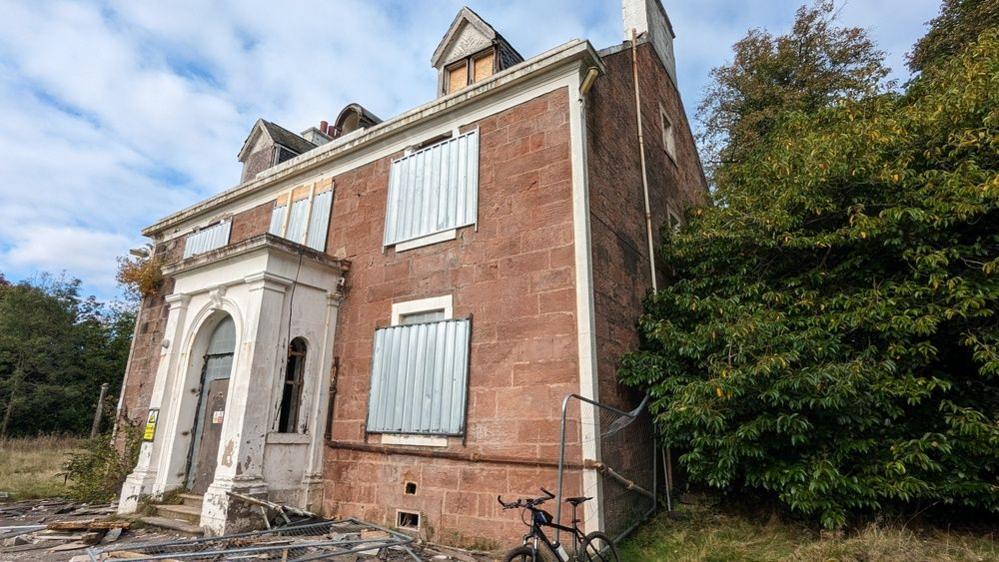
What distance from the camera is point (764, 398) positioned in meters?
6.31

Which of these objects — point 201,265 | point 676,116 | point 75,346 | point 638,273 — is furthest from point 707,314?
point 75,346

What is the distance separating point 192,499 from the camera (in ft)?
29.1

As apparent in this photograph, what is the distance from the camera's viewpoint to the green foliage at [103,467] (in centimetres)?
1052

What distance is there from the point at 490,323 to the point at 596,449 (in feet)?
7.59

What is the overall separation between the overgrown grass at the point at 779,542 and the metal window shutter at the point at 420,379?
3.00m

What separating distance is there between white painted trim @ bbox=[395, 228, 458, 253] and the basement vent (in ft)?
13.8

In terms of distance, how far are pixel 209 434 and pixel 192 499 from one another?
1.12 m

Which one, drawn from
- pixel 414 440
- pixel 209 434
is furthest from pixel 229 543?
pixel 209 434

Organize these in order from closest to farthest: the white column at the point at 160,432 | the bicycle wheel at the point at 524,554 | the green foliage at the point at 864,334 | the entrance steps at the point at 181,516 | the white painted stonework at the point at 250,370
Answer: the bicycle wheel at the point at 524,554, the green foliage at the point at 864,334, the entrance steps at the point at 181,516, the white painted stonework at the point at 250,370, the white column at the point at 160,432

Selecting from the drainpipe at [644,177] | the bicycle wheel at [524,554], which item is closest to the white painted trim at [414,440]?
the bicycle wheel at [524,554]

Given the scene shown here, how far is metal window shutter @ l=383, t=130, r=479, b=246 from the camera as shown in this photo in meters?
8.62

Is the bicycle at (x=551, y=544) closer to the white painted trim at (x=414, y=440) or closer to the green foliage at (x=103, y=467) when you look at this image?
the white painted trim at (x=414, y=440)

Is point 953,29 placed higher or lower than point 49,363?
higher

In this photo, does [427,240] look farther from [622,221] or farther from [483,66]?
[483,66]
